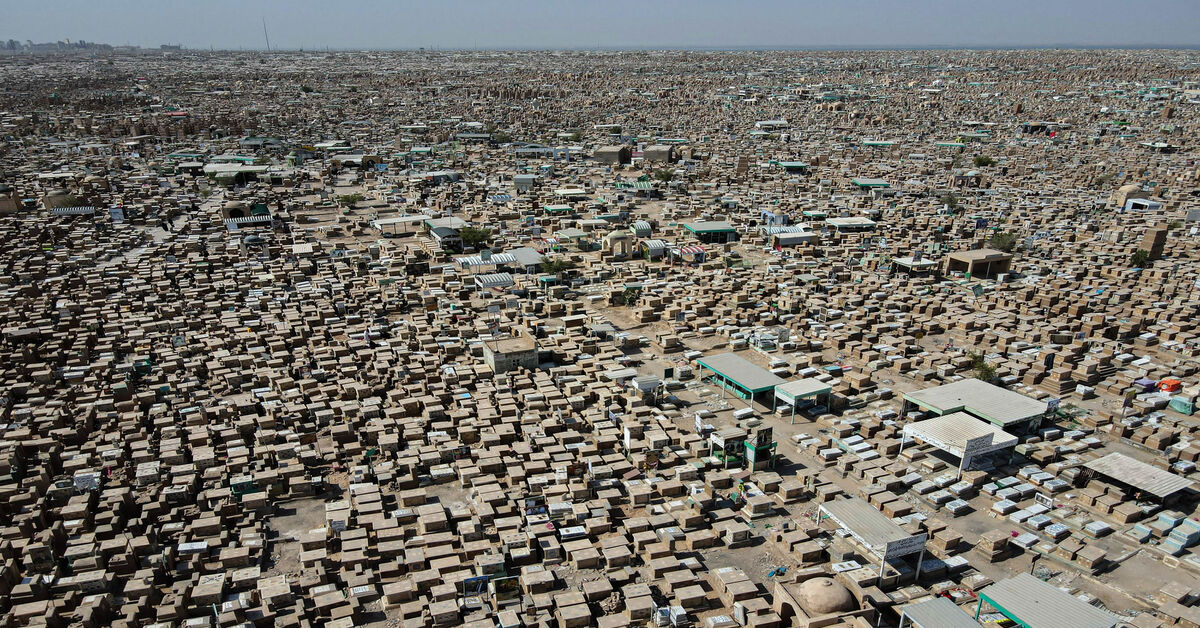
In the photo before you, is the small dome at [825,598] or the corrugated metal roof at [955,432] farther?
the corrugated metal roof at [955,432]

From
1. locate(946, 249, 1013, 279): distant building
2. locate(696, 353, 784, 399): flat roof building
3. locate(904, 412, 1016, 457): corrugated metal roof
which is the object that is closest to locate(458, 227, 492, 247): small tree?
locate(696, 353, 784, 399): flat roof building

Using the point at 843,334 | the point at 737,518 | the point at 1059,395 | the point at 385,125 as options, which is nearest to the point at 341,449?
the point at 737,518

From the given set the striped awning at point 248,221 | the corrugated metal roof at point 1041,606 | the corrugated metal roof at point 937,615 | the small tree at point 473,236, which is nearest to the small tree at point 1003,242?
the small tree at point 473,236

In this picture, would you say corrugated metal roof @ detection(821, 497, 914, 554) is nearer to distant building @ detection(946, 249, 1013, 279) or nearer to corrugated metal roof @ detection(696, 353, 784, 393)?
corrugated metal roof @ detection(696, 353, 784, 393)

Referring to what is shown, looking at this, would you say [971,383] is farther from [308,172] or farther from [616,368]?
[308,172]

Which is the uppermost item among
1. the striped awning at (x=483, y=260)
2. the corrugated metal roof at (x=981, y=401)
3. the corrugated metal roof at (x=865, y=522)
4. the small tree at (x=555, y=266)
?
the striped awning at (x=483, y=260)

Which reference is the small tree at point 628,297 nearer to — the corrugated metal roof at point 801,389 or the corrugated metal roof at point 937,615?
the corrugated metal roof at point 801,389
